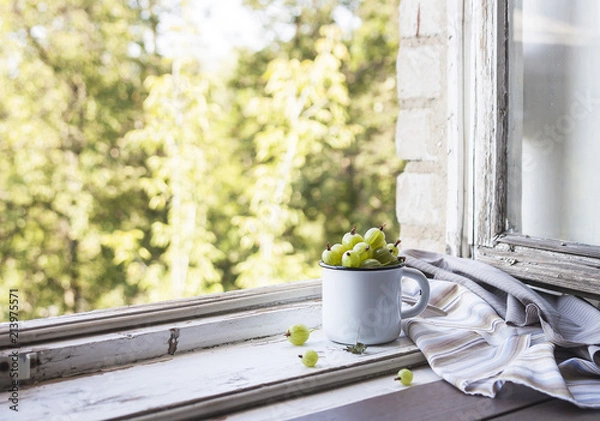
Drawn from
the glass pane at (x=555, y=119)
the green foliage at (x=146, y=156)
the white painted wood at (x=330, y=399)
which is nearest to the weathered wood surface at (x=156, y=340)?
the white painted wood at (x=330, y=399)

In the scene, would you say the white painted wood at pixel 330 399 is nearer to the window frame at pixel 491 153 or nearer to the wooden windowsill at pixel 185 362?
the wooden windowsill at pixel 185 362

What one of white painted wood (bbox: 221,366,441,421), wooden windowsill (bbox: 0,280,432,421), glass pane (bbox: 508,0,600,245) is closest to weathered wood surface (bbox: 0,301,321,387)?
wooden windowsill (bbox: 0,280,432,421)

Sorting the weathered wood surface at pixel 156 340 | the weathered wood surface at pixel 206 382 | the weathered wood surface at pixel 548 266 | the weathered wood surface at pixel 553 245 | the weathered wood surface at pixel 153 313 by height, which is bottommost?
the weathered wood surface at pixel 206 382

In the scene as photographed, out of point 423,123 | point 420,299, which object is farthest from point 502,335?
point 423,123

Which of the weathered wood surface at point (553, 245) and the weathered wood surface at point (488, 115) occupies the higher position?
the weathered wood surface at point (488, 115)

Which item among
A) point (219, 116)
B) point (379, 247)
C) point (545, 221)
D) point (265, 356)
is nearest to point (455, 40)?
point (545, 221)

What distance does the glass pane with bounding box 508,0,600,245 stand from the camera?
3.52 ft

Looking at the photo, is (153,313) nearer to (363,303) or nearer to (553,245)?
(363,303)

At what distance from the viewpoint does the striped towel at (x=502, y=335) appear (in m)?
0.83

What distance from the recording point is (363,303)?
0.96 metres

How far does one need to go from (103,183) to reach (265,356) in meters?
3.22

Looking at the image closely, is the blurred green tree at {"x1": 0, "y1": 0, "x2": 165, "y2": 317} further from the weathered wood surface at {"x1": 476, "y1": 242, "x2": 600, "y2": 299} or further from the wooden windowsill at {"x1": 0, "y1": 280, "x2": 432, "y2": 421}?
the weathered wood surface at {"x1": 476, "y1": 242, "x2": 600, "y2": 299}

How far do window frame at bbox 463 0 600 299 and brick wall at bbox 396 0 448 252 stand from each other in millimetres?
87

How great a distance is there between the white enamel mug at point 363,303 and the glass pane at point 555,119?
0.32 m
